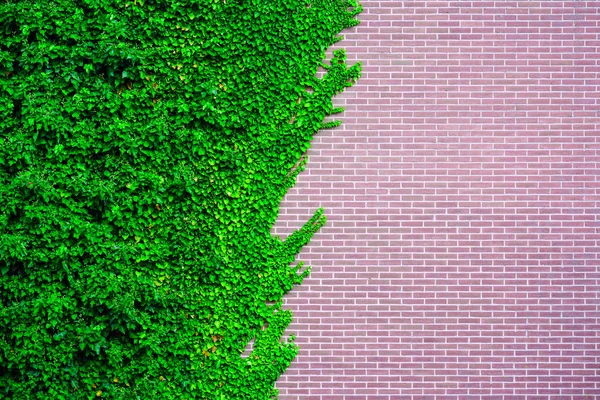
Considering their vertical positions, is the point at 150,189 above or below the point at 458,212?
below

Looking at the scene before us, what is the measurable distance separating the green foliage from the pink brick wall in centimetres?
39

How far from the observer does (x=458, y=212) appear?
6.00 metres

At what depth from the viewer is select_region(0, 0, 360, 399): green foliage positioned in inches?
224

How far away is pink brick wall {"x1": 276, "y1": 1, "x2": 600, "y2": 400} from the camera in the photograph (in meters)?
5.94

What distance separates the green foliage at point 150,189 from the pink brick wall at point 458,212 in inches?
15.3

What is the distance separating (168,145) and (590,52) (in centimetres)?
411

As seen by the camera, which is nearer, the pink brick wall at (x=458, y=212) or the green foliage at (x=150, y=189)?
the green foliage at (x=150, y=189)

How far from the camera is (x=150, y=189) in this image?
18.9ft

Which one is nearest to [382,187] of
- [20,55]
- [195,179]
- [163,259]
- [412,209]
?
[412,209]

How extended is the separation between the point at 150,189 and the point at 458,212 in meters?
2.90

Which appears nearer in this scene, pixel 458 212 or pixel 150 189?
pixel 150 189

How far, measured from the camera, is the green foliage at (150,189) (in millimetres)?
5684

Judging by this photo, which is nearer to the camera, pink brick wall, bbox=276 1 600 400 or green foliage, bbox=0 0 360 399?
green foliage, bbox=0 0 360 399

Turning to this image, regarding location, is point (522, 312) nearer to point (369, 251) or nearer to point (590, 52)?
point (369, 251)
